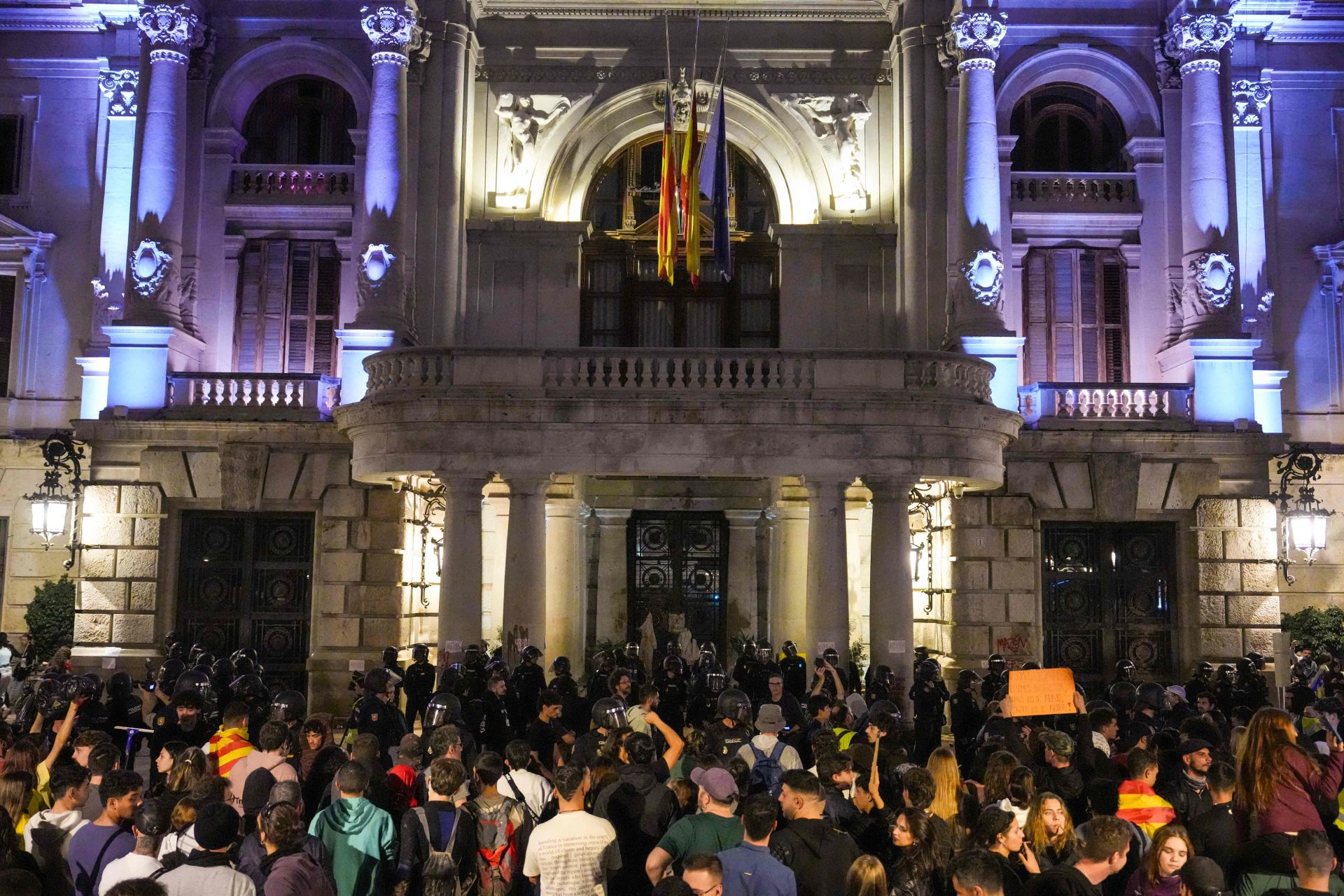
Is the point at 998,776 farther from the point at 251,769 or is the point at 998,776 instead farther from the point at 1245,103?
the point at 1245,103

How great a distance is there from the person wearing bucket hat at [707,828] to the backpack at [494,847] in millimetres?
1071

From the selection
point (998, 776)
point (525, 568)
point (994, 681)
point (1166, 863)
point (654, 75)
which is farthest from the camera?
point (654, 75)

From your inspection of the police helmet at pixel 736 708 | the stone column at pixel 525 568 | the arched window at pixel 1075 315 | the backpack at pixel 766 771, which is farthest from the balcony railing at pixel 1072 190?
the backpack at pixel 766 771

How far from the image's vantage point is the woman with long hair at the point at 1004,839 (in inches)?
281

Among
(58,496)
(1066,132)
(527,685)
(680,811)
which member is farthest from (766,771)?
(1066,132)

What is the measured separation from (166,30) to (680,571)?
15.0 meters

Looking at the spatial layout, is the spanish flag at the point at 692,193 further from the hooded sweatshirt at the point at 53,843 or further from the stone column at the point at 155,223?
the hooded sweatshirt at the point at 53,843

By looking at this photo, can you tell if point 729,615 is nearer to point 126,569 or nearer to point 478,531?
point 478,531

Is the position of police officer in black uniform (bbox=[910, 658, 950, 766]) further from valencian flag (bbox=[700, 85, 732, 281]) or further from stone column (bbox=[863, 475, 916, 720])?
valencian flag (bbox=[700, 85, 732, 281])

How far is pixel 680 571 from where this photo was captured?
27.8 meters

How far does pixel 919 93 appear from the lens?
26953 mm

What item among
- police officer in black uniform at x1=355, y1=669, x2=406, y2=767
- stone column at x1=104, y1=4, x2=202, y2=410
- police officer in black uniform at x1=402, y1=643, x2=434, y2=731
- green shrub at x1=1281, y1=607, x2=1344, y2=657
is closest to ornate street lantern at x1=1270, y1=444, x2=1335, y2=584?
green shrub at x1=1281, y1=607, x2=1344, y2=657

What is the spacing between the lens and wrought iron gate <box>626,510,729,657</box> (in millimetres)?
27500

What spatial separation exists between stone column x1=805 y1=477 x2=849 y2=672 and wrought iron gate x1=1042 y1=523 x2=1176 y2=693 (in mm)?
5638
